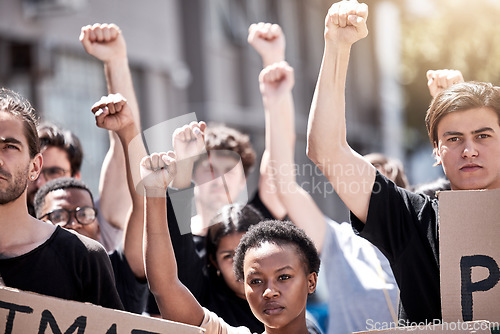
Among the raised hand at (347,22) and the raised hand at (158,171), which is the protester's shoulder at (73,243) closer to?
the raised hand at (158,171)

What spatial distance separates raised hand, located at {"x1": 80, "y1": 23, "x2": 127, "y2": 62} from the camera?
11.6 ft

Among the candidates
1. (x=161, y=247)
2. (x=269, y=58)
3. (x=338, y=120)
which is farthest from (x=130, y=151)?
(x=269, y=58)

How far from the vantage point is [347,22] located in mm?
2590

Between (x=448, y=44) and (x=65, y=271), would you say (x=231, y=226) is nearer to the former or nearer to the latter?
(x=65, y=271)

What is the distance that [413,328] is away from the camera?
2.35 meters

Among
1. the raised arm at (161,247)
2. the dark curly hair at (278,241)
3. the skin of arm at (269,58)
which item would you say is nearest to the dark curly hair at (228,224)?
the skin of arm at (269,58)

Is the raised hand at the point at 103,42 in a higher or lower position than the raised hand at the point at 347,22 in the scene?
higher

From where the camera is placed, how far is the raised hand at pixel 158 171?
255cm

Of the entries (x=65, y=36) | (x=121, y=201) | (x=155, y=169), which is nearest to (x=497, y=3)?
(x=65, y=36)

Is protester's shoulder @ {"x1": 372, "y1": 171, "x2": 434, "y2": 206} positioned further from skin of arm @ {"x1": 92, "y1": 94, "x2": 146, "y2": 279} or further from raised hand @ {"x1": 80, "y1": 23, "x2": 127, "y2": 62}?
raised hand @ {"x1": 80, "y1": 23, "x2": 127, "y2": 62}

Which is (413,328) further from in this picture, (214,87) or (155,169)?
(214,87)

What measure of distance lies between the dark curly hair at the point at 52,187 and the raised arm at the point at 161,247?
0.95m

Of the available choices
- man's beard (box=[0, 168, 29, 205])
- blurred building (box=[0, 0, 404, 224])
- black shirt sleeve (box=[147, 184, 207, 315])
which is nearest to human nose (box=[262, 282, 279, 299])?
black shirt sleeve (box=[147, 184, 207, 315])

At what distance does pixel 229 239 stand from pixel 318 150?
881 mm
